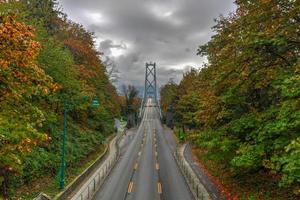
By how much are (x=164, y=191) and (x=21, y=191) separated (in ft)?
36.1

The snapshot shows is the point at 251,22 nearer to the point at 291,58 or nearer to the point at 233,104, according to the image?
the point at 291,58

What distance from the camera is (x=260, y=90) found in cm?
2303

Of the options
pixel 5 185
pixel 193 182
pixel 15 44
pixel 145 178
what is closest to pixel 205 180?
pixel 193 182

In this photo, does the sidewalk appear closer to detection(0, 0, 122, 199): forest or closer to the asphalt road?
the asphalt road

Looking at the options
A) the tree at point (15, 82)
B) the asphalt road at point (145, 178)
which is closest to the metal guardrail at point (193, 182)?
the asphalt road at point (145, 178)

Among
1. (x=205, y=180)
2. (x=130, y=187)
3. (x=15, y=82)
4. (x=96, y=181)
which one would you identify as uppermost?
(x=15, y=82)

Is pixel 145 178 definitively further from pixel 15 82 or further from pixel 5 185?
pixel 15 82

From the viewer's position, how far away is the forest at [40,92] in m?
11.5

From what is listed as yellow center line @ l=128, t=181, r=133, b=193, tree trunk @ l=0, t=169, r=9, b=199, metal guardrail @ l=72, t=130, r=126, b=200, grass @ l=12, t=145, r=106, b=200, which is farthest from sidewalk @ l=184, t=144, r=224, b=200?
tree trunk @ l=0, t=169, r=9, b=199

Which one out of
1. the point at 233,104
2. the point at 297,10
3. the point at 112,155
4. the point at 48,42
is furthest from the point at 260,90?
the point at 112,155

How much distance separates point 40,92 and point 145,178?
61.1ft

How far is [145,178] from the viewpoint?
3500 centimetres

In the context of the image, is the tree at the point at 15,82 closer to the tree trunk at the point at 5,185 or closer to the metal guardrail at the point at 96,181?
the tree trunk at the point at 5,185

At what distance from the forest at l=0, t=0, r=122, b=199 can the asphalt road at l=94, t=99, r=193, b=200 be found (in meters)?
4.52
